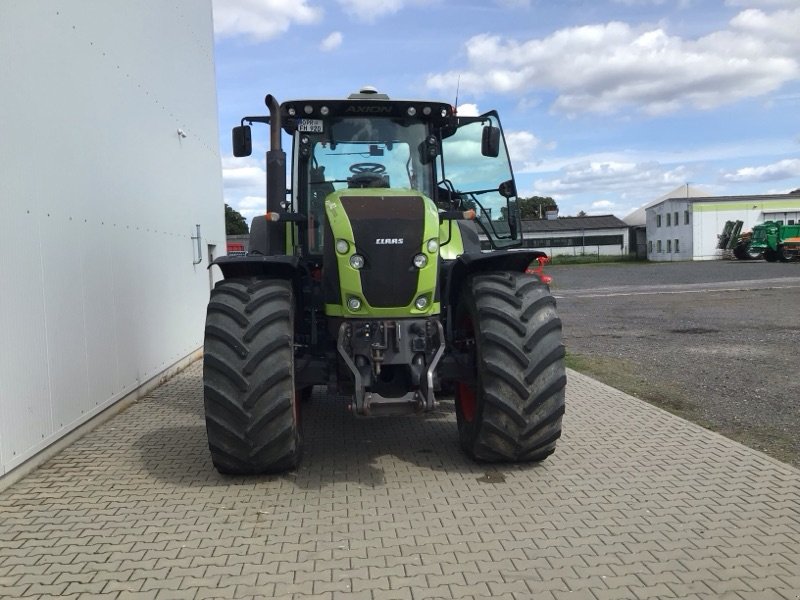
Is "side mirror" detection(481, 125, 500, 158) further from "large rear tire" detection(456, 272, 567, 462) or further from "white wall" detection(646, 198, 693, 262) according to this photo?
"white wall" detection(646, 198, 693, 262)

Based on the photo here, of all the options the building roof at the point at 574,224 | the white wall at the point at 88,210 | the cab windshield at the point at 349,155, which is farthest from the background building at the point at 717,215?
the cab windshield at the point at 349,155

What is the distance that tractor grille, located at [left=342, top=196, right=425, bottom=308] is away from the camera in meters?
4.59

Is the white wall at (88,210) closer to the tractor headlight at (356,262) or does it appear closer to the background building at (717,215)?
the tractor headlight at (356,262)

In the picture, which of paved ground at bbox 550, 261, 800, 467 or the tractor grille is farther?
paved ground at bbox 550, 261, 800, 467

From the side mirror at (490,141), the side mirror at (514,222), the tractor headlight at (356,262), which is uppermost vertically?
the side mirror at (490,141)

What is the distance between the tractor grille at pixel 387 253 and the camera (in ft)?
15.0

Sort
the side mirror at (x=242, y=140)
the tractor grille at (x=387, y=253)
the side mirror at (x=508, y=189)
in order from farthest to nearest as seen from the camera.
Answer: the side mirror at (x=508, y=189)
the side mirror at (x=242, y=140)
the tractor grille at (x=387, y=253)

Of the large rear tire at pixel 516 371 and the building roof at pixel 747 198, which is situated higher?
the building roof at pixel 747 198

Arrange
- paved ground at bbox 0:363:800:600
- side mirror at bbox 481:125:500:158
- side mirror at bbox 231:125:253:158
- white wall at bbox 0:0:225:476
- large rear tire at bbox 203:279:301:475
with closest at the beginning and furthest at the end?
paved ground at bbox 0:363:800:600 < large rear tire at bbox 203:279:301:475 < white wall at bbox 0:0:225:476 < side mirror at bbox 481:125:500:158 < side mirror at bbox 231:125:253:158

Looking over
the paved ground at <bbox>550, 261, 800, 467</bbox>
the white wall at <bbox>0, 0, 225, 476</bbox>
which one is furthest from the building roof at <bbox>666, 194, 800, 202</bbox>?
the white wall at <bbox>0, 0, 225, 476</bbox>

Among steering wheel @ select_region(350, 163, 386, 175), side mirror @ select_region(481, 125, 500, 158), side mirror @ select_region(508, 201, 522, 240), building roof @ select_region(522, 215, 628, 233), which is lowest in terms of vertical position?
side mirror @ select_region(508, 201, 522, 240)

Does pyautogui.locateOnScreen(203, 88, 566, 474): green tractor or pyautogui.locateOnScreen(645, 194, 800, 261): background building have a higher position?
pyautogui.locateOnScreen(645, 194, 800, 261): background building

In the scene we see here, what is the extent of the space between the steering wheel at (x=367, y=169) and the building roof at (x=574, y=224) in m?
60.8

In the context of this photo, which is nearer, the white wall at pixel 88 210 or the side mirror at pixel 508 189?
the white wall at pixel 88 210
